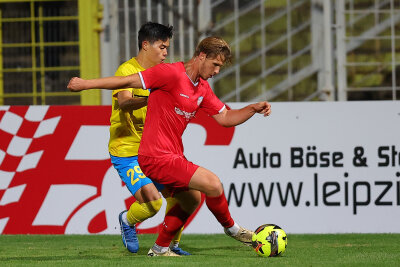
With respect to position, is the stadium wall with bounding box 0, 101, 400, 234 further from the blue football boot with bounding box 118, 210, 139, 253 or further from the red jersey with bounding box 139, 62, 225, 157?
the red jersey with bounding box 139, 62, 225, 157

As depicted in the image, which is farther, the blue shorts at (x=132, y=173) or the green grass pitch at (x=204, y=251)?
the blue shorts at (x=132, y=173)

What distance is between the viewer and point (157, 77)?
6703 millimetres

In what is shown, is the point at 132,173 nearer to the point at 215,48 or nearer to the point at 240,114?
the point at 240,114

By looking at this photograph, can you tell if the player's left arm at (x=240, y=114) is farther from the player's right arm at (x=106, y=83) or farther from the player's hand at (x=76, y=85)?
the player's hand at (x=76, y=85)

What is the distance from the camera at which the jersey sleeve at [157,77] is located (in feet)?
21.9

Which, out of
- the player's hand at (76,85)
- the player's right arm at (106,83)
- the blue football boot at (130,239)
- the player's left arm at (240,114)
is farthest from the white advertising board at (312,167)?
the player's hand at (76,85)

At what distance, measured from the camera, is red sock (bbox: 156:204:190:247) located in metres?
7.06

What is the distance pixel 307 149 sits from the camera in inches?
369

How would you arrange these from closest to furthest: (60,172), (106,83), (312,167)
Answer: (106,83) < (312,167) < (60,172)

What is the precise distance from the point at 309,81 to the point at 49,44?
138 inches

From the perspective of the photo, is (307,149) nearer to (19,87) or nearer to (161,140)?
(161,140)

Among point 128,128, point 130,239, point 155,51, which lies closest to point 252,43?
point 155,51

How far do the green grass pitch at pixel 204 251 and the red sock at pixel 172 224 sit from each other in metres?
0.18

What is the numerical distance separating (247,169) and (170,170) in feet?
8.92
